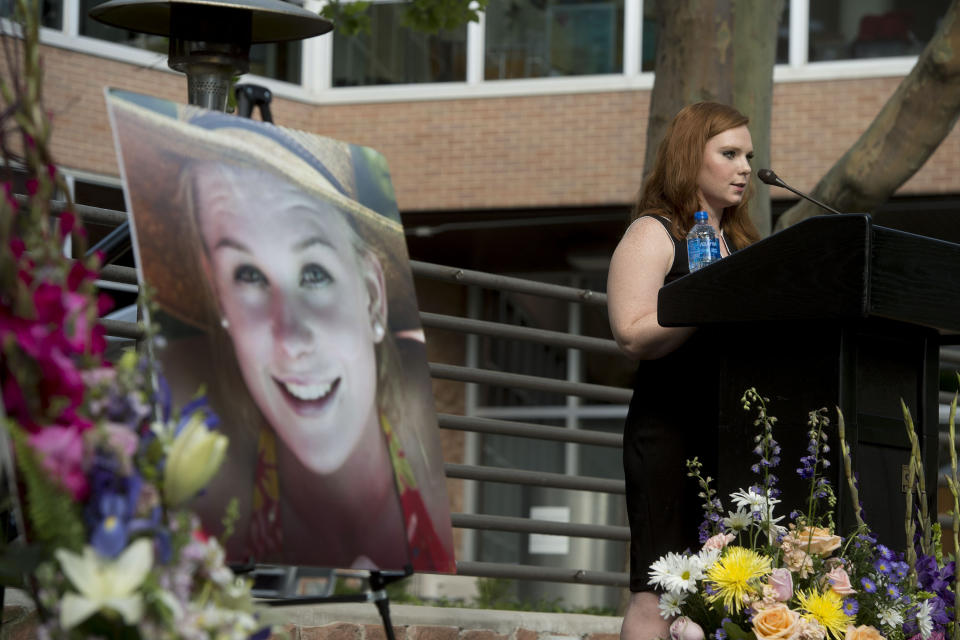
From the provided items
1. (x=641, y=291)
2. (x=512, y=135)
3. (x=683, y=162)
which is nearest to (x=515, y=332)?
(x=683, y=162)

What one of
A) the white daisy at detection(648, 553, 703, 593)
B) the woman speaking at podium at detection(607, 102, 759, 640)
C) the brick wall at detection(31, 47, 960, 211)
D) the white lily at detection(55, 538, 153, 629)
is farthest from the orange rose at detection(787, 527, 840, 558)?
the brick wall at detection(31, 47, 960, 211)

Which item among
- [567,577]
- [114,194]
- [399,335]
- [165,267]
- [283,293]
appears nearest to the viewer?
[165,267]

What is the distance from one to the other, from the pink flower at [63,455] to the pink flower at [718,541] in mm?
1653

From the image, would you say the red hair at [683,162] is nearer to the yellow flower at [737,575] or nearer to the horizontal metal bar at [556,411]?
the yellow flower at [737,575]

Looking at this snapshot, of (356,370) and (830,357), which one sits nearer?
(356,370)

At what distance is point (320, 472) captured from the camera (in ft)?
9.14

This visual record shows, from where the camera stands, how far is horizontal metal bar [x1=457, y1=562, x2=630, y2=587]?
598 cm

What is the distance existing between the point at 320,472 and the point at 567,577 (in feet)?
12.1

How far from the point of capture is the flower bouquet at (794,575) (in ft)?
10.3

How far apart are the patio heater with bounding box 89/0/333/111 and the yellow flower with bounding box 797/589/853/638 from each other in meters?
2.42

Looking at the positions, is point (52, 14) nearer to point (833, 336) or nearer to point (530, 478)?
point (530, 478)

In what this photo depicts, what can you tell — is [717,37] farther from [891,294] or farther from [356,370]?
[356,370]

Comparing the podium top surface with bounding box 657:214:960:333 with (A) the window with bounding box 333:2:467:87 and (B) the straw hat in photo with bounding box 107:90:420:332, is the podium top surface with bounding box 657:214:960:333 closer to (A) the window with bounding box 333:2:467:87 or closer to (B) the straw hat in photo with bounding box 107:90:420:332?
(B) the straw hat in photo with bounding box 107:90:420:332

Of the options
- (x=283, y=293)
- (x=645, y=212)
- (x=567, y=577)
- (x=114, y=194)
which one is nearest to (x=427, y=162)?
(x=114, y=194)
